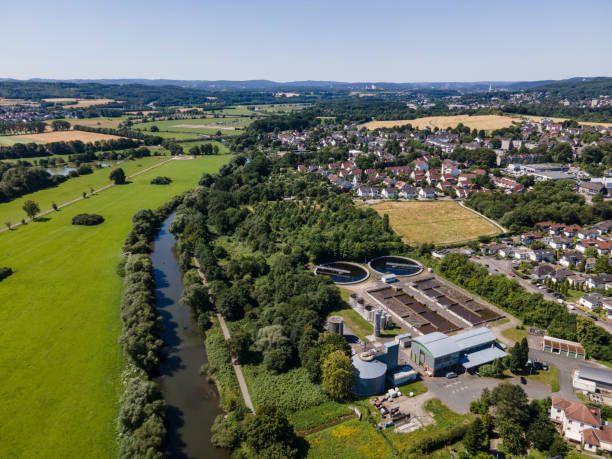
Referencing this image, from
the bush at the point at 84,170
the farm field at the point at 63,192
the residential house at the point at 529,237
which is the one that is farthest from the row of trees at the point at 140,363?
the bush at the point at 84,170

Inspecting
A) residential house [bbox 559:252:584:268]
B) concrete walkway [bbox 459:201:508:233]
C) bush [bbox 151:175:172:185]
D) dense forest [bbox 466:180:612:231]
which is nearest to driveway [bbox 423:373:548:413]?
residential house [bbox 559:252:584:268]

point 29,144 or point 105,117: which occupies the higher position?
point 105,117

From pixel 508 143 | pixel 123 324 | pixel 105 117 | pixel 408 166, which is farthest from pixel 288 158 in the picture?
pixel 105 117

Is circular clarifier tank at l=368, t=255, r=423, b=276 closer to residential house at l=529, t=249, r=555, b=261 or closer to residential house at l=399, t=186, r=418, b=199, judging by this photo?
residential house at l=529, t=249, r=555, b=261

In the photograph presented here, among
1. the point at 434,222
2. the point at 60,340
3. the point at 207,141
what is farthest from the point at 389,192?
the point at 207,141

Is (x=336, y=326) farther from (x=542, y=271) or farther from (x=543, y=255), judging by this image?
(x=543, y=255)

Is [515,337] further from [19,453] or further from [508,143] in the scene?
[508,143]
